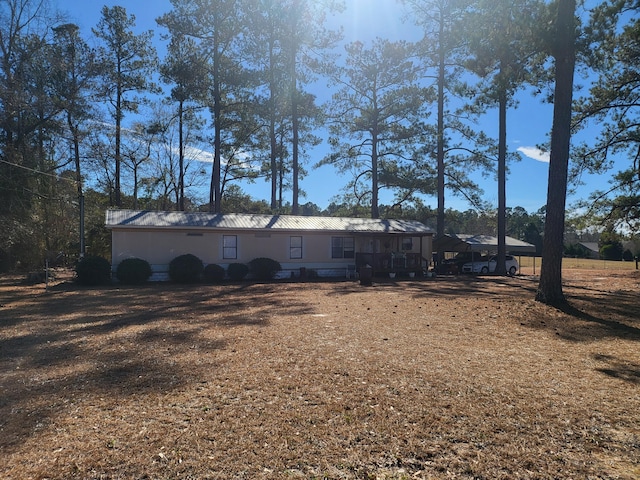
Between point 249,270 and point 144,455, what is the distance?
1596 cm

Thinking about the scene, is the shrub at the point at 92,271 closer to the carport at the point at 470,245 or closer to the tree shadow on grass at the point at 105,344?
the tree shadow on grass at the point at 105,344

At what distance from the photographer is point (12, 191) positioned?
61.1 feet

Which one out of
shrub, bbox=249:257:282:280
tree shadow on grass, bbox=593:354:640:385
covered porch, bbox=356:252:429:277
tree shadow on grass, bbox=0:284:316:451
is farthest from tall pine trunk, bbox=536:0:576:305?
shrub, bbox=249:257:282:280

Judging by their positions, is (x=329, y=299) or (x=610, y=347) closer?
(x=610, y=347)

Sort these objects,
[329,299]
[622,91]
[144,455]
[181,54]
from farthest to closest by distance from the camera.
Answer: [181,54]
[622,91]
[329,299]
[144,455]

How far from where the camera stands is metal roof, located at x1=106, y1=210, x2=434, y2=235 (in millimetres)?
17462

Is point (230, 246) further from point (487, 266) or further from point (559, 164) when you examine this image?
point (487, 266)

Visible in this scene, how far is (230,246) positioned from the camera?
62.9ft

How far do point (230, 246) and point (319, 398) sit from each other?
15535mm

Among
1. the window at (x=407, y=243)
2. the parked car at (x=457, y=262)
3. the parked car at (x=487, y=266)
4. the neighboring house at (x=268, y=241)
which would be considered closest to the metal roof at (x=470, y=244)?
the parked car at (x=457, y=262)

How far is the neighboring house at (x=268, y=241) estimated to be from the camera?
17375 mm

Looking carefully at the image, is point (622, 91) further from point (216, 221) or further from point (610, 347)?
point (216, 221)

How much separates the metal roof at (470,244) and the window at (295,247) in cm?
904

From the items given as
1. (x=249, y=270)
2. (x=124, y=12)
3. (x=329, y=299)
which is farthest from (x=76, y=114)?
(x=329, y=299)
